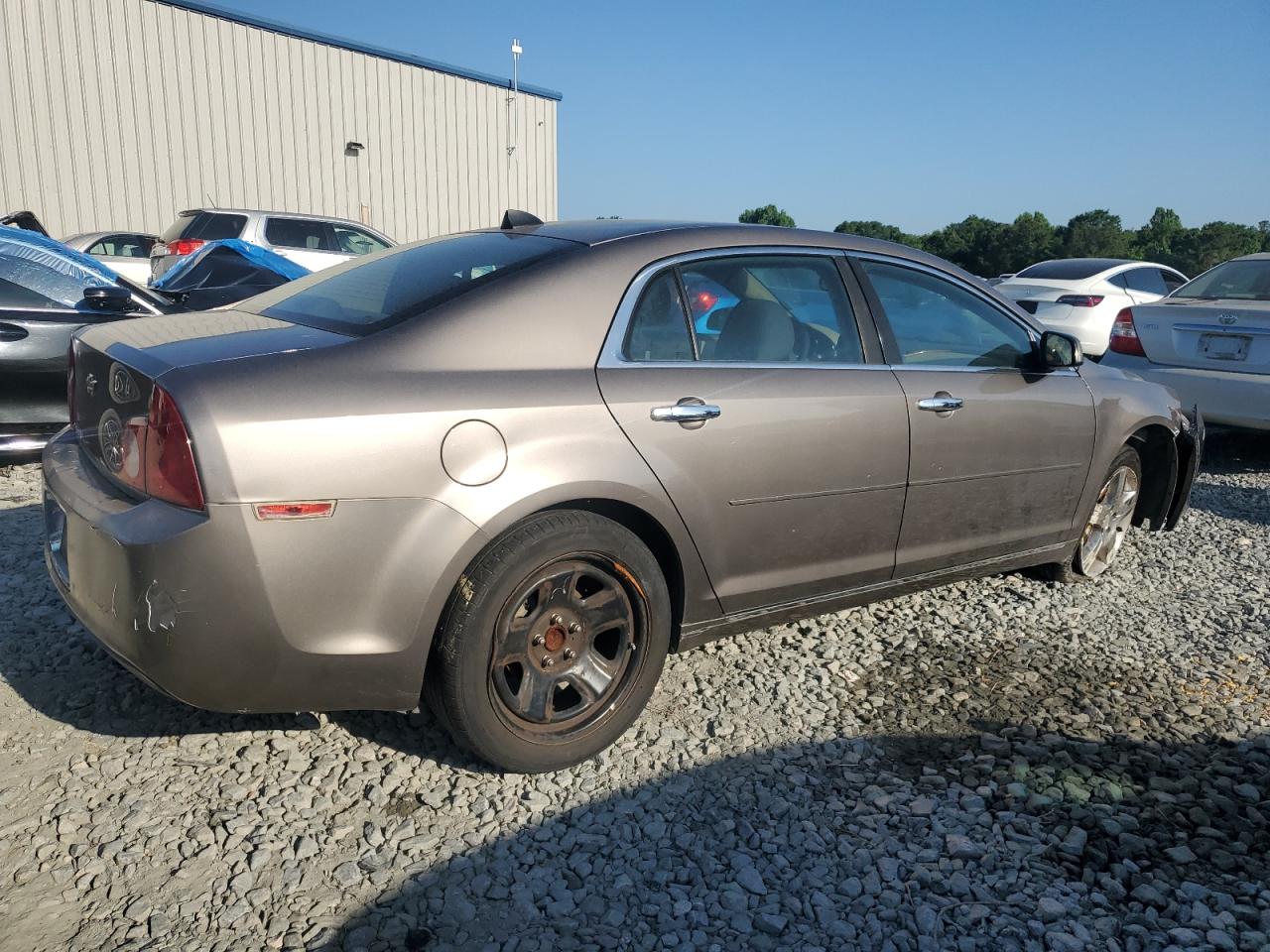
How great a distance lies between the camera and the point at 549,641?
2.74 meters

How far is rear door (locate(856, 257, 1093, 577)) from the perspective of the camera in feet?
11.5

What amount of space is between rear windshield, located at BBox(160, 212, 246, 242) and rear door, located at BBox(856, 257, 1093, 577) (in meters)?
11.4

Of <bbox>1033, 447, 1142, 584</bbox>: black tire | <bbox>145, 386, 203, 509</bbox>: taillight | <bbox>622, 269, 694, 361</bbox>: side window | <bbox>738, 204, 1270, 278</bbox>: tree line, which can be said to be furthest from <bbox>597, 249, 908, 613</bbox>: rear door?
<bbox>738, 204, 1270, 278</bbox>: tree line

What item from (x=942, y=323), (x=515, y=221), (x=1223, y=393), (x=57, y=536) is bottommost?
(x=57, y=536)

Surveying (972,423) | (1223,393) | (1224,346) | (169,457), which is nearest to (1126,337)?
(1224,346)

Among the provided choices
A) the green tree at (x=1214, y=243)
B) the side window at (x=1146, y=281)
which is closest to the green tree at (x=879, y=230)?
the green tree at (x=1214, y=243)

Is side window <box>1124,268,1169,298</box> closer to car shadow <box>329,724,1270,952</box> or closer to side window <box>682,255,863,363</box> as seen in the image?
side window <box>682,255,863,363</box>

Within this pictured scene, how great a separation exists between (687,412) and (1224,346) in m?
5.39

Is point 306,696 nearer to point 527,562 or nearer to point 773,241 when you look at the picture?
point 527,562

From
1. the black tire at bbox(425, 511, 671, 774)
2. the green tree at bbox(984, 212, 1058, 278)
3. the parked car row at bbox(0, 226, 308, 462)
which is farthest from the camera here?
the green tree at bbox(984, 212, 1058, 278)

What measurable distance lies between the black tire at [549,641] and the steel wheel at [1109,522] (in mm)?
2542

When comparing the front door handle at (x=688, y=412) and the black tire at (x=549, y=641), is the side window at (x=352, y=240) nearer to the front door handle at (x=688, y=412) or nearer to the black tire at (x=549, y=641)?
the front door handle at (x=688, y=412)

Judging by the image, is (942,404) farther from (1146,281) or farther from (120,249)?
(120,249)

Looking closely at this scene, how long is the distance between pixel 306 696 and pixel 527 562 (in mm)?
640
